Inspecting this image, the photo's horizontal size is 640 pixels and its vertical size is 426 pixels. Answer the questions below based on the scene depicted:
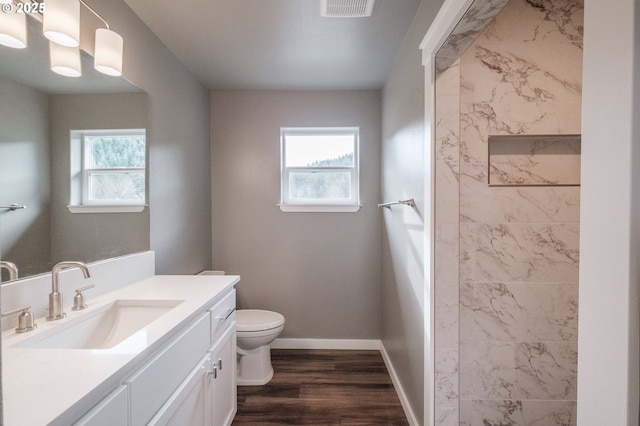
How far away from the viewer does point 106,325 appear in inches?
50.7

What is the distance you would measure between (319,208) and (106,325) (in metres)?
1.82

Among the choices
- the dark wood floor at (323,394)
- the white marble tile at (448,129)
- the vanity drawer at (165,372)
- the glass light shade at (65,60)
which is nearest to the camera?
the vanity drawer at (165,372)

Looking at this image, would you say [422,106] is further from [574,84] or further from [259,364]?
[259,364]

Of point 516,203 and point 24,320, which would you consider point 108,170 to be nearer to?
point 24,320

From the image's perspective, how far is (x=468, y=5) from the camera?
1104 millimetres

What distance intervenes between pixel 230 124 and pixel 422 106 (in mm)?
1802

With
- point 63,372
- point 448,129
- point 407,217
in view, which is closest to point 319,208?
point 407,217

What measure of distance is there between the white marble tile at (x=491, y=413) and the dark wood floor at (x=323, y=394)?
0.43 metres

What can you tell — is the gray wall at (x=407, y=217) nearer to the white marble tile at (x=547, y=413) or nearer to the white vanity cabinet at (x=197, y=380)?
the white marble tile at (x=547, y=413)

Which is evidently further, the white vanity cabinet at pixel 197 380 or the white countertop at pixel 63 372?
the white vanity cabinet at pixel 197 380

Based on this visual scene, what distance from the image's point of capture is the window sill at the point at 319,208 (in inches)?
109

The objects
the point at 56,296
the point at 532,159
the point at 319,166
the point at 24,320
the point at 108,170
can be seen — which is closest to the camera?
the point at 24,320

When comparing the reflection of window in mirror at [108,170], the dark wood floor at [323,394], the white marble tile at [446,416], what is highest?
the reflection of window in mirror at [108,170]

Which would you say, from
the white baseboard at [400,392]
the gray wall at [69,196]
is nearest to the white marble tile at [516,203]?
the white baseboard at [400,392]
